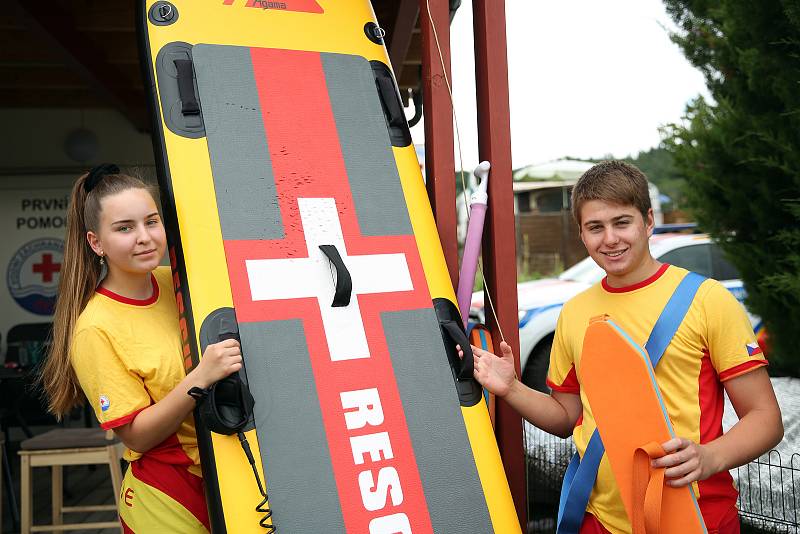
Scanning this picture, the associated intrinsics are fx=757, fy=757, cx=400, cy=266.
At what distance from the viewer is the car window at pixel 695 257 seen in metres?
6.85

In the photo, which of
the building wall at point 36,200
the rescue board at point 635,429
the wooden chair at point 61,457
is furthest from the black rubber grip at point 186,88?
the building wall at point 36,200

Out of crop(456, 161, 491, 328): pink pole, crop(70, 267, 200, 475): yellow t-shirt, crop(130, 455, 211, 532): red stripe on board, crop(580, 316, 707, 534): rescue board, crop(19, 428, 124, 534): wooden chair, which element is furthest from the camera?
crop(19, 428, 124, 534): wooden chair

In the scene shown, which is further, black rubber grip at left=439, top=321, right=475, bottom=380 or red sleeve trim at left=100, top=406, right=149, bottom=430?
black rubber grip at left=439, top=321, right=475, bottom=380

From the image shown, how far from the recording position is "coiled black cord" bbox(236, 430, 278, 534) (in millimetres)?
1796

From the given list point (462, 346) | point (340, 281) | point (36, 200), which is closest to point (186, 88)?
point (340, 281)

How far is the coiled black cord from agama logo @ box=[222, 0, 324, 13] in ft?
4.42

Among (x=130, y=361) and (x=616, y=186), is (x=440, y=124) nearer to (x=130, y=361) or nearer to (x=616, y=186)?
(x=616, y=186)

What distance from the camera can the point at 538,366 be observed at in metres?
6.14

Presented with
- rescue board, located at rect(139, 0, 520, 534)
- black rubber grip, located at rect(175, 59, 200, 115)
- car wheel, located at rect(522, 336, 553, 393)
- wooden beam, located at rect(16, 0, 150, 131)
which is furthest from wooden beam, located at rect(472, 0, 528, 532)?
car wheel, located at rect(522, 336, 553, 393)

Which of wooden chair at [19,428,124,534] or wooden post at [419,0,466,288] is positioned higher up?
wooden post at [419,0,466,288]

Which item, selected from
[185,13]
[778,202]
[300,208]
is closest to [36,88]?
[185,13]

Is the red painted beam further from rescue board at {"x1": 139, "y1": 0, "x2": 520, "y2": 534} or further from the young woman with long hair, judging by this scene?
the young woman with long hair

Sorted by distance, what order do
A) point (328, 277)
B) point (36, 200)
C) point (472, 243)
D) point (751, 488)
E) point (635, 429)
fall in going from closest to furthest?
1. point (635, 429)
2. point (328, 277)
3. point (472, 243)
4. point (751, 488)
5. point (36, 200)

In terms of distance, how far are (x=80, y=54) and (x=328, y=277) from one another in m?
4.06
